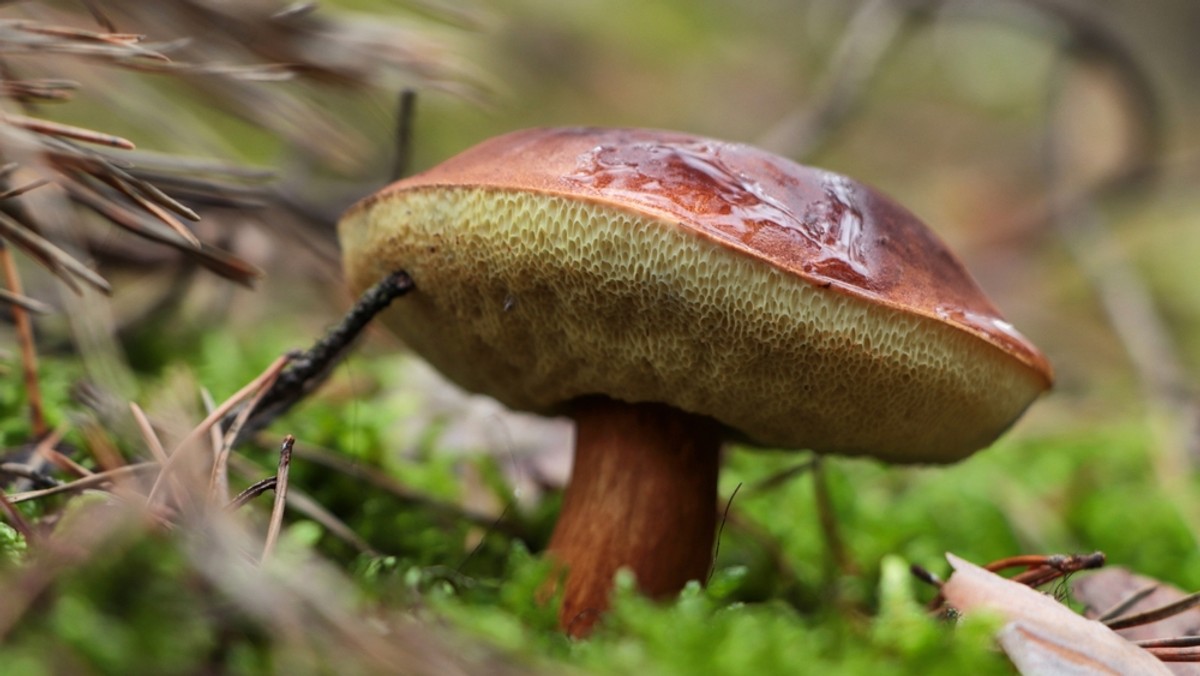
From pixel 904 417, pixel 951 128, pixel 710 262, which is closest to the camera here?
pixel 710 262

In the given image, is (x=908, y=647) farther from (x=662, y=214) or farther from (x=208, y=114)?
(x=208, y=114)

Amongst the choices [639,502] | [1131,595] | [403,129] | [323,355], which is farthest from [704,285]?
[1131,595]

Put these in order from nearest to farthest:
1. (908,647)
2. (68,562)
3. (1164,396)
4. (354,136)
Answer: (68,562) → (908,647) → (354,136) → (1164,396)

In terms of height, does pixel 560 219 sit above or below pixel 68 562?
above

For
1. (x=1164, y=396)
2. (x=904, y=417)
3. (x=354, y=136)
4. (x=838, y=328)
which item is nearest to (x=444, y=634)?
(x=838, y=328)

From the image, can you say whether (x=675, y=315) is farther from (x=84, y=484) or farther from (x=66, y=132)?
(x=66, y=132)

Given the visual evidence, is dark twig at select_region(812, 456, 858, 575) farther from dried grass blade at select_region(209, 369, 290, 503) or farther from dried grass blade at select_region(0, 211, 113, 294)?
dried grass blade at select_region(0, 211, 113, 294)

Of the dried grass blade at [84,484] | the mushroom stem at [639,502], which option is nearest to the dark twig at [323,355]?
the dried grass blade at [84,484]
